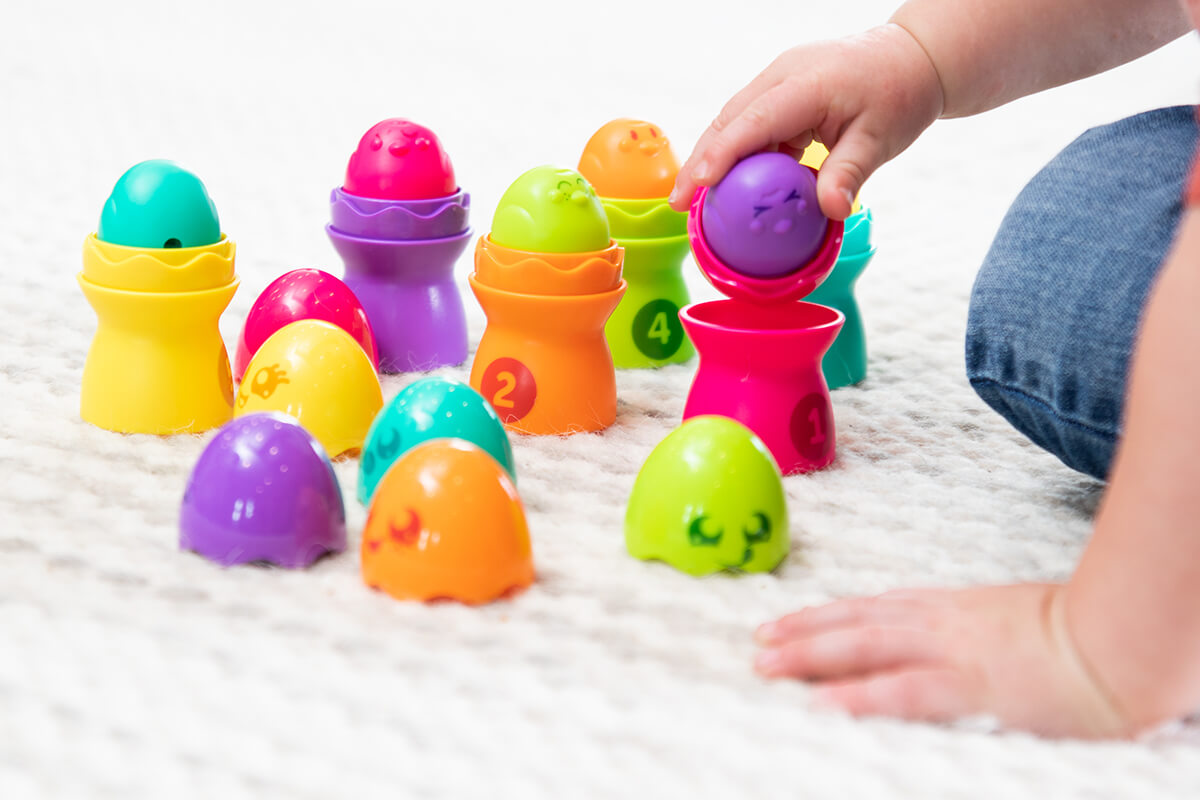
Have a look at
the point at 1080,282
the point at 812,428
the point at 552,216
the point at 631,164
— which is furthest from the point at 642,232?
the point at 1080,282

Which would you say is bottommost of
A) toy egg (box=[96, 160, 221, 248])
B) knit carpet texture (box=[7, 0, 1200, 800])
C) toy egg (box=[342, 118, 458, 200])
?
knit carpet texture (box=[7, 0, 1200, 800])

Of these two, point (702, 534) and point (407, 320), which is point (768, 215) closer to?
point (702, 534)

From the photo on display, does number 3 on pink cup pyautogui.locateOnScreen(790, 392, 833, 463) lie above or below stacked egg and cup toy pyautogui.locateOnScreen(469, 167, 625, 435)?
below

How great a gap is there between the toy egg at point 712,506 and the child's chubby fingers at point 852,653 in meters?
0.11

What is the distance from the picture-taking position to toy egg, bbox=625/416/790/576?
2.34ft

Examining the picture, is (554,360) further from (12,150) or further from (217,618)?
(12,150)

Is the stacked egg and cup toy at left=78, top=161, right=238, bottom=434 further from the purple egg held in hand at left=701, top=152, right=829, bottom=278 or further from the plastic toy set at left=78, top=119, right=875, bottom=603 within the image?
the purple egg held in hand at left=701, top=152, right=829, bottom=278

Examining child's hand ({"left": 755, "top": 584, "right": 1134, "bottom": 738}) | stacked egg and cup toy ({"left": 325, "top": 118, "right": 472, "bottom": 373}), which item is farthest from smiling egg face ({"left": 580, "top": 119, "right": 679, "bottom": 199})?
child's hand ({"left": 755, "top": 584, "right": 1134, "bottom": 738})

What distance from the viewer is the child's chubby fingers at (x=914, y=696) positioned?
1.87 ft

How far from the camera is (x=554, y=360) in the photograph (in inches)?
37.2

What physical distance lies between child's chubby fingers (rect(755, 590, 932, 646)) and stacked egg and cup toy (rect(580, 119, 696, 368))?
50 centimetres

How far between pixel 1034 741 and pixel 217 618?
1.26 ft

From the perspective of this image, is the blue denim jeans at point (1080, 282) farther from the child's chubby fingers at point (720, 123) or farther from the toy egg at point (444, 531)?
the toy egg at point (444, 531)

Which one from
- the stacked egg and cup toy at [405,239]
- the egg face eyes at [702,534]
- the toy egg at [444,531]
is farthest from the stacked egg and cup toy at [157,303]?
the egg face eyes at [702,534]
